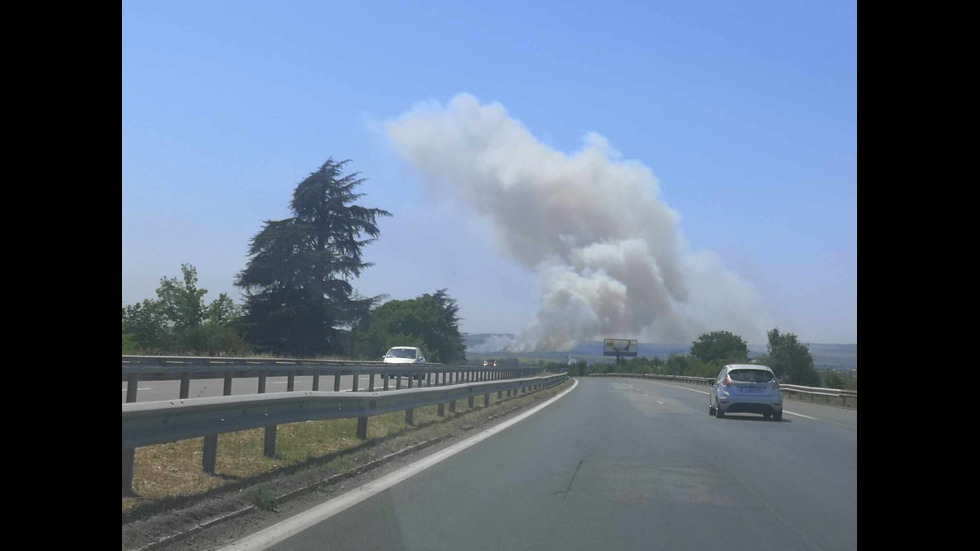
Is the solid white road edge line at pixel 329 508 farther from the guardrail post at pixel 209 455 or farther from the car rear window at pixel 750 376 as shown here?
the car rear window at pixel 750 376

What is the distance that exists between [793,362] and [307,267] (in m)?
29.5

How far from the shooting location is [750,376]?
26.1 m

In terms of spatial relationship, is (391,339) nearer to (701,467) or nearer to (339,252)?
(339,252)

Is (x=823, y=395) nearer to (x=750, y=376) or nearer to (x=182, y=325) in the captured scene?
(x=750, y=376)

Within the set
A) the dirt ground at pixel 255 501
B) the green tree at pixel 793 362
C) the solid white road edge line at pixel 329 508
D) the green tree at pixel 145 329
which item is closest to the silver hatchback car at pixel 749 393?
the dirt ground at pixel 255 501

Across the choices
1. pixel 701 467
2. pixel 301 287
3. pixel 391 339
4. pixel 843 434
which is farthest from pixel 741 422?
pixel 391 339

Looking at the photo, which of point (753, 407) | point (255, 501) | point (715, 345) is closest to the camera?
point (255, 501)

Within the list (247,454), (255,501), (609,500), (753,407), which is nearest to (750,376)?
(753,407)

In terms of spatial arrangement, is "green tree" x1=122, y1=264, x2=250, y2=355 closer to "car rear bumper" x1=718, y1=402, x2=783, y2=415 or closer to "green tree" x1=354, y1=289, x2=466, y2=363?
"car rear bumper" x1=718, y1=402, x2=783, y2=415

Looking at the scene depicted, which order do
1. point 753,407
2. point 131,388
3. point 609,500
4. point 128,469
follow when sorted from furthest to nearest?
point 753,407 → point 131,388 → point 609,500 → point 128,469

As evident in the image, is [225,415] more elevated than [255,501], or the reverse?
[225,415]

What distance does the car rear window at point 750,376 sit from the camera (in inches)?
1022

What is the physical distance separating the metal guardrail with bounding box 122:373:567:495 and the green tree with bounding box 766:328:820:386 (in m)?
43.1
